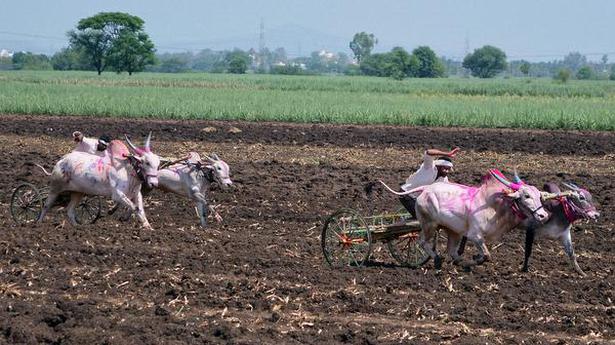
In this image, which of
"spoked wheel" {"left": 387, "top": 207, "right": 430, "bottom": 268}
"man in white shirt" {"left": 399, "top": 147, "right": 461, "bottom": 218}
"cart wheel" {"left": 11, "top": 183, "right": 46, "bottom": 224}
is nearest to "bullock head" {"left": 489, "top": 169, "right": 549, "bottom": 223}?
"man in white shirt" {"left": 399, "top": 147, "right": 461, "bottom": 218}

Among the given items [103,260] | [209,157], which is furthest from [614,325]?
[209,157]

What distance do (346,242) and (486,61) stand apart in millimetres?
124340

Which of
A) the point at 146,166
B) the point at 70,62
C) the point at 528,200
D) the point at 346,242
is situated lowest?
the point at 70,62

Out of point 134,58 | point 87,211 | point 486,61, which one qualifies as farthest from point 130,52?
point 87,211

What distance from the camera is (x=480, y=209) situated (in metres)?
12.8

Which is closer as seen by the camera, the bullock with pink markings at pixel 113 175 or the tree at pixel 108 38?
the bullock with pink markings at pixel 113 175

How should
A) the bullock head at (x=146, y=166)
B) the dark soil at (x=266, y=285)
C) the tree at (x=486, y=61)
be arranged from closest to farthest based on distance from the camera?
the dark soil at (x=266, y=285), the bullock head at (x=146, y=166), the tree at (x=486, y=61)

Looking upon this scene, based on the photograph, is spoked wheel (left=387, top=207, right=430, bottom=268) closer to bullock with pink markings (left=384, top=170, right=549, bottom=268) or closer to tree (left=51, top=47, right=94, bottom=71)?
bullock with pink markings (left=384, top=170, right=549, bottom=268)

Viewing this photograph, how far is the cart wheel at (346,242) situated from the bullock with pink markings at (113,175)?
3359 millimetres

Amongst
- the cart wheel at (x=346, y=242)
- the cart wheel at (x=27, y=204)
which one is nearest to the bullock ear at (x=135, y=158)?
the cart wheel at (x=27, y=204)

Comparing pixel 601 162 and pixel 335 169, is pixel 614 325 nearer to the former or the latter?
pixel 335 169

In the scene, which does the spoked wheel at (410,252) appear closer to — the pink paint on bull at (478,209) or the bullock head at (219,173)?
the pink paint on bull at (478,209)

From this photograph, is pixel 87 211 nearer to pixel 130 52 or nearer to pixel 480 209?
pixel 480 209

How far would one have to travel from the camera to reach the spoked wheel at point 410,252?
13648 millimetres
